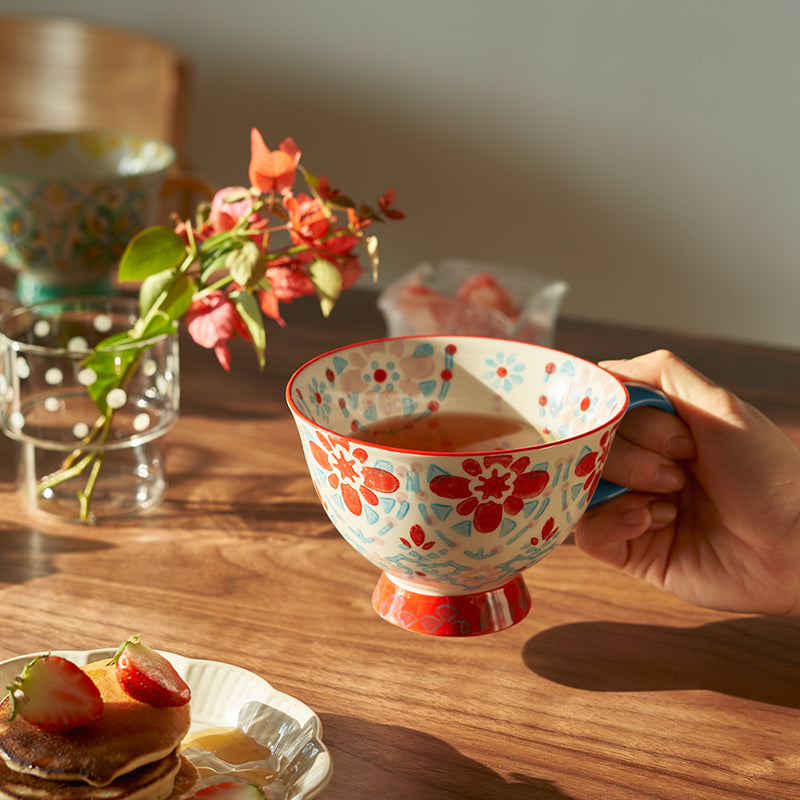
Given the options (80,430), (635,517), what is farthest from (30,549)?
(635,517)

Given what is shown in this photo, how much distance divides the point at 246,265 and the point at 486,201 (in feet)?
5.90

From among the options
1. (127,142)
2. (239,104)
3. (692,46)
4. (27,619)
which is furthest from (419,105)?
(27,619)

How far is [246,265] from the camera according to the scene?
24.1 inches

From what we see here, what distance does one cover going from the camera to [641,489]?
2.04ft

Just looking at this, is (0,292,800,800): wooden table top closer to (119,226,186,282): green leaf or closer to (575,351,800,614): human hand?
(575,351,800,614): human hand

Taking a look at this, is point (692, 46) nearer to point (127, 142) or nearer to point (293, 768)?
point (127, 142)

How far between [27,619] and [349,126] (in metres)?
1.99

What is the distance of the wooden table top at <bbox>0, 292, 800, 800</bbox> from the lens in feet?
1.57

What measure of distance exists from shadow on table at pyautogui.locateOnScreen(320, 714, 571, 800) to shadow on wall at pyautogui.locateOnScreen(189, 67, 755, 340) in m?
1.94

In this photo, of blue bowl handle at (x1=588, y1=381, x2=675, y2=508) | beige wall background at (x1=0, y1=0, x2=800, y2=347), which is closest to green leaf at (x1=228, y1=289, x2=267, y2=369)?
blue bowl handle at (x1=588, y1=381, x2=675, y2=508)

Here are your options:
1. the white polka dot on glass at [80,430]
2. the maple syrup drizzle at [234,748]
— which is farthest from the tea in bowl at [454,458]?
the white polka dot on glass at [80,430]

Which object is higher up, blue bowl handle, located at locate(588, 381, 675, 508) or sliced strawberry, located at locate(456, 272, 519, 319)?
blue bowl handle, located at locate(588, 381, 675, 508)

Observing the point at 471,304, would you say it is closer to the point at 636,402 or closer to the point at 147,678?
the point at 636,402

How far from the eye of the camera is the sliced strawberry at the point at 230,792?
413mm
